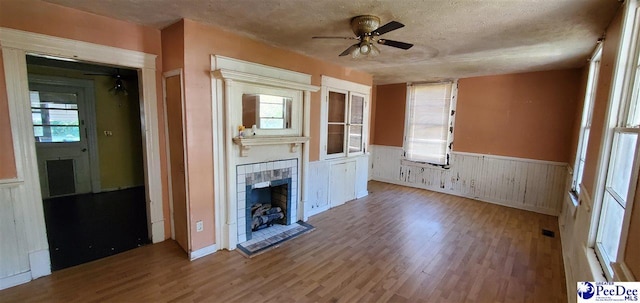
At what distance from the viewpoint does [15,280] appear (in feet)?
7.18

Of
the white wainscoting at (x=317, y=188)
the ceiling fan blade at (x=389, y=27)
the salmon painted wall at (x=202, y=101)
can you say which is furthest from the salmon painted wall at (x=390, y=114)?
the ceiling fan blade at (x=389, y=27)

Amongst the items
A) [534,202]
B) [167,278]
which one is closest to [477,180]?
[534,202]

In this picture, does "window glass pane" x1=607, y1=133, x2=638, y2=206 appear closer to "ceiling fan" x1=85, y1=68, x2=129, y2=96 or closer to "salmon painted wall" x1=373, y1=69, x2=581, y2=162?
"salmon painted wall" x1=373, y1=69, x2=581, y2=162

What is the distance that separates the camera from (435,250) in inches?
119

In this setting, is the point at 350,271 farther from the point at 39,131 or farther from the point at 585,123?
the point at 39,131

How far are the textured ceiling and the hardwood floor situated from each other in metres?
2.40

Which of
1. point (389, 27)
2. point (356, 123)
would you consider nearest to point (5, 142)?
point (389, 27)

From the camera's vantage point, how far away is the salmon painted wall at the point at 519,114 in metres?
4.14

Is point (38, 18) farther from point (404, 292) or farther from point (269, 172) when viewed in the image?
point (404, 292)

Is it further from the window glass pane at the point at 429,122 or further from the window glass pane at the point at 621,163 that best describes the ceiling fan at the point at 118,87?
the window glass pane at the point at 621,163

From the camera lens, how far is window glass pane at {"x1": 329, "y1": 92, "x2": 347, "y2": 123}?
4.25 m

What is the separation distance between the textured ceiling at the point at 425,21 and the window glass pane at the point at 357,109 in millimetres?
1313

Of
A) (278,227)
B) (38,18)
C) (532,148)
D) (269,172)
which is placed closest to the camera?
(38,18)

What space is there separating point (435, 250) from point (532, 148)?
3.01m
